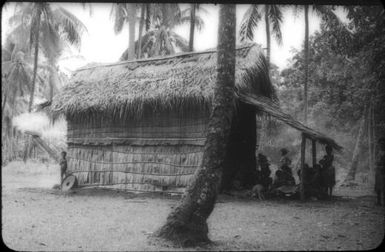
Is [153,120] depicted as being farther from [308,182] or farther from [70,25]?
[70,25]

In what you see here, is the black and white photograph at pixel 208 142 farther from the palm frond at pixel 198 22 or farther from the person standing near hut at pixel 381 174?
the palm frond at pixel 198 22

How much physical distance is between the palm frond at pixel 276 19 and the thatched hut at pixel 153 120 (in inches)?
133

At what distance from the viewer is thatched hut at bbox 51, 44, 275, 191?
10.1 metres

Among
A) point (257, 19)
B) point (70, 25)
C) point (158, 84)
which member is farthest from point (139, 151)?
point (70, 25)

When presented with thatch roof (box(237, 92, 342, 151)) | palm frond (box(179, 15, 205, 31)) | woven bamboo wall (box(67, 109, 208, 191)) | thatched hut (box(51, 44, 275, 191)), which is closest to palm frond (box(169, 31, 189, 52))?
palm frond (box(179, 15, 205, 31))

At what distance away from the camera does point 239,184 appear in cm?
1026

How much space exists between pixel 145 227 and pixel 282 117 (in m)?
4.33

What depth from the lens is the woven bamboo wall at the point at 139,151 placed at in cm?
1019

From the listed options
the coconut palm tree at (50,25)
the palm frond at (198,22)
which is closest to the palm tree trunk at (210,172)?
the coconut palm tree at (50,25)

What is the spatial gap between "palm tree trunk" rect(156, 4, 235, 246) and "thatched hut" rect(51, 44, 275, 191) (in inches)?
146

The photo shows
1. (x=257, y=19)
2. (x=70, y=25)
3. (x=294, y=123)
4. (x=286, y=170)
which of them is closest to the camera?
(x=294, y=123)

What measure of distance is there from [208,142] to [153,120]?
17.3ft

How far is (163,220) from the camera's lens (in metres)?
7.16

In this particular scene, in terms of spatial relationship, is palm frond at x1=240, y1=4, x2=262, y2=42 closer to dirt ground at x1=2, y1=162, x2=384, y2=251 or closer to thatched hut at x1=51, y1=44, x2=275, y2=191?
thatched hut at x1=51, y1=44, x2=275, y2=191
